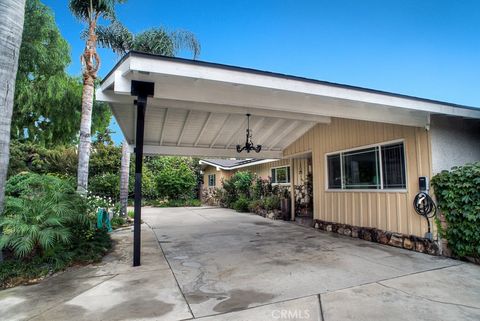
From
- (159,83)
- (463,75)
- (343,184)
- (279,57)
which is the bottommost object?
(343,184)

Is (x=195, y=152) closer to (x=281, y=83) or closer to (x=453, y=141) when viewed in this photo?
(x=281, y=83)

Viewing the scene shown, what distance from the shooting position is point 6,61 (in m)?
4.13

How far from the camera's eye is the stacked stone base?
5.37m

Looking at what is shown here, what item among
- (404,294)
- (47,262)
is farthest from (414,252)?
(47,262)

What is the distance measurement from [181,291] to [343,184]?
5617mm

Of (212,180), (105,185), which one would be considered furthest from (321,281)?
(212,180)

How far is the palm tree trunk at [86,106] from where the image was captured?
24.1 ft

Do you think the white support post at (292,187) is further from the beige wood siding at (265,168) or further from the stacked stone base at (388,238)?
the stacked stone base at (388,238)

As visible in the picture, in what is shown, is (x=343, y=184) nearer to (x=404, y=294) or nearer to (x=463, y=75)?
(x=404, y=294)

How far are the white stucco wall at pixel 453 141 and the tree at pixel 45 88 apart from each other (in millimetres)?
12158

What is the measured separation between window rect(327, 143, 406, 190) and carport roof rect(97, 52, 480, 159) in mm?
1030

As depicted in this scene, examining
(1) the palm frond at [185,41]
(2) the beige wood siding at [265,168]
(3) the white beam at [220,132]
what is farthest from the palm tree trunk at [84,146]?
(2) the beige wood siding at [265,168]

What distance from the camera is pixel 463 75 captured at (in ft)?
72.5

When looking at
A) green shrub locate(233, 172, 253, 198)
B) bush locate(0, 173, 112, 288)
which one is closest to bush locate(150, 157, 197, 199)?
green shrub locate(233, 172, 253, 198)
